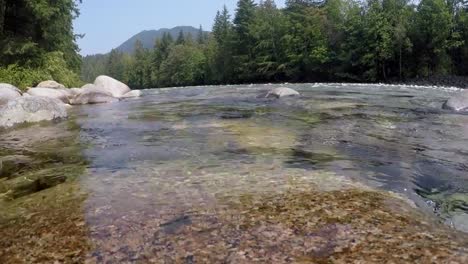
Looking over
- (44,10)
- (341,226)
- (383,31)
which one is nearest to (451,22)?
(383,31)

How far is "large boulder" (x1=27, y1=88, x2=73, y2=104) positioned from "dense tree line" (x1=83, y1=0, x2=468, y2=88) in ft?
103

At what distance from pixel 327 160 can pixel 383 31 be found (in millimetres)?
38520

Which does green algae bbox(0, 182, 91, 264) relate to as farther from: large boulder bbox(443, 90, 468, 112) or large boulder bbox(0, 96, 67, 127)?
large boulder bbox(443, 90, 468, 112)

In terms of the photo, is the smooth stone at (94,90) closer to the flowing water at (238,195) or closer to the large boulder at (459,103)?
the flowing water at (238,195)

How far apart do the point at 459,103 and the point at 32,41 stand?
65.0 ft

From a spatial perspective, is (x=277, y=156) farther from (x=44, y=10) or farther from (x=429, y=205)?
(x=44, y=10)

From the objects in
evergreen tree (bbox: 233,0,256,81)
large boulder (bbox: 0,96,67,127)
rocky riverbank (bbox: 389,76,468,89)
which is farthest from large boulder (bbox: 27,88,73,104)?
evergreen tree (bbox: 233,0,256,81)

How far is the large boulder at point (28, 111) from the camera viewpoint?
36.5ft

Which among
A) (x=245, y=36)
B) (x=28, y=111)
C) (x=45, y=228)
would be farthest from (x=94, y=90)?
(x=245, y=36)

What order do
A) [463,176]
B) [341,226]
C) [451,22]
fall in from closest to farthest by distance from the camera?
[341,226]
[463,176]
[451,22]

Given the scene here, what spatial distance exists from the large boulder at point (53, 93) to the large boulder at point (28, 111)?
11.6ft

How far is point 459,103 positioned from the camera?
11.8 meters

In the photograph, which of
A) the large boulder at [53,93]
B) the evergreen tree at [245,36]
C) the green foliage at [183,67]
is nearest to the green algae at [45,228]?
the large boulder at [53,93]

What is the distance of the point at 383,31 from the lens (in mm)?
40594
